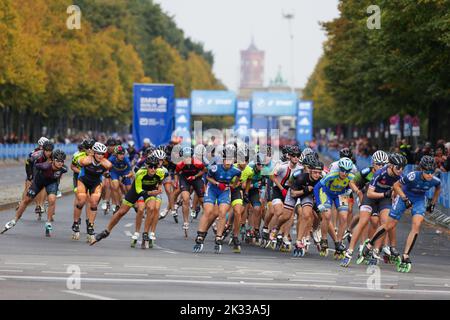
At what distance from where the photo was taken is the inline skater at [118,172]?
29580 mm

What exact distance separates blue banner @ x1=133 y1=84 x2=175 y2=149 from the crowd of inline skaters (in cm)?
2094

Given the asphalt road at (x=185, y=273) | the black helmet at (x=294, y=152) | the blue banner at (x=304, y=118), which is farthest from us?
the blue banner at (x=304, y=118)

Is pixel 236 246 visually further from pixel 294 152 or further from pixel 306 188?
pixel 294 152

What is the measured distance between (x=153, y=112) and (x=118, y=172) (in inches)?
664

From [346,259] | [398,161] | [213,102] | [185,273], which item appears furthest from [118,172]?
[213,102]

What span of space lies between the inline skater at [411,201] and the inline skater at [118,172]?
405 inches

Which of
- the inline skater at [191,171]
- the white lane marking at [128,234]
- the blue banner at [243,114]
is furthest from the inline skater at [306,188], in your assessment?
the blue banner at [243,114]

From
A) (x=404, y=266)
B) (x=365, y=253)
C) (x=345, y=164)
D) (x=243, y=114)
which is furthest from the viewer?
(x=243, y=114)

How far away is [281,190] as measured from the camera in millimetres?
23156

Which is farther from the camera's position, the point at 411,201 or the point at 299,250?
the point at 299,250

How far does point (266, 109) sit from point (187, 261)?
274 ft

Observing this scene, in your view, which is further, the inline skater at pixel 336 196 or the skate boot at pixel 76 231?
the skate boot at pixel 76 231

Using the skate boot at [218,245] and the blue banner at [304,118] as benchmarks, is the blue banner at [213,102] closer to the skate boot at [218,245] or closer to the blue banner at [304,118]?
the blue banner at [304,118]

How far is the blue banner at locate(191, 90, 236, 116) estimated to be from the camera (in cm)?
10306
